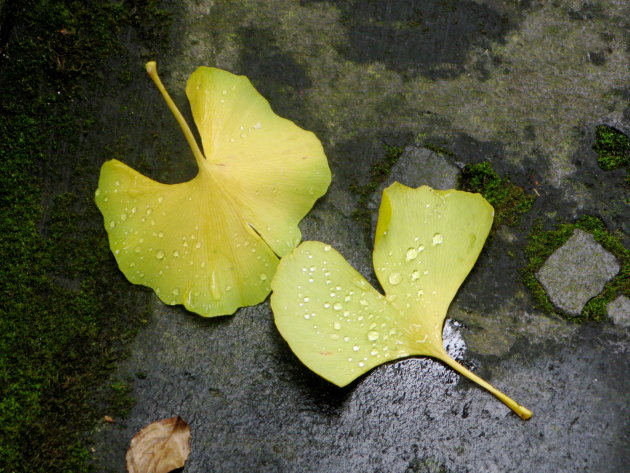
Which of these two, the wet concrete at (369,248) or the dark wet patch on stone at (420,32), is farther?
the dark wet patch on stone at (420,32)

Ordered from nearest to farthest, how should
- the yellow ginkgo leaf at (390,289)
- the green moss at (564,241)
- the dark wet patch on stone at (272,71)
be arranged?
1. the yellow ginkgo leaf at (390,289)
2. the green moss at (564,241)
3. the dark wet patch on stone at (272,71)

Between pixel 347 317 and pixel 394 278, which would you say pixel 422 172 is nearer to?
pixel 394 278

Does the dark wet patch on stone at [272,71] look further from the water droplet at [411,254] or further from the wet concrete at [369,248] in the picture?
the water droplet at [411,254]

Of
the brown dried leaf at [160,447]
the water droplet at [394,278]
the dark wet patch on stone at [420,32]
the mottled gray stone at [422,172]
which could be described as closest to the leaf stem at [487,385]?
the water droplet at [394,278]

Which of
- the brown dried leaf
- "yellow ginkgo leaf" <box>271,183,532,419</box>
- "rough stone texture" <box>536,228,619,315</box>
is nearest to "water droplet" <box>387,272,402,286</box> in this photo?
"yellow ginkgo leaf" <box>271,183,532,419</box>

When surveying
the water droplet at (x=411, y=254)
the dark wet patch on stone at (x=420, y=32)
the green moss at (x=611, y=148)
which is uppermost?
the dark wet patch on stone at (x=420, y=32)

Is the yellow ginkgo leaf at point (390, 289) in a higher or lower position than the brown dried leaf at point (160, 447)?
higher

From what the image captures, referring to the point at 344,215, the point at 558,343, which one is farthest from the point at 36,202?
the point at 558,343

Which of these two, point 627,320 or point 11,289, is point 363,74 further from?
point 11,289

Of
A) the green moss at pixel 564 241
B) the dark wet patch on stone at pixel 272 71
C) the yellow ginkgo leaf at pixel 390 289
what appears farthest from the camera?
the dark wet patch on stone at pixel 272 71
